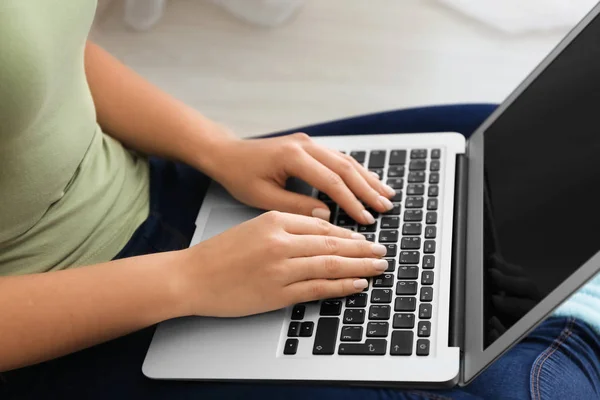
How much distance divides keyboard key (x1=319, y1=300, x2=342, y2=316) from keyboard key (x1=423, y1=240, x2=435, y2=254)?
125 mm

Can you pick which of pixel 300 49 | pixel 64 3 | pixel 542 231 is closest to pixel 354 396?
pixel 542 231

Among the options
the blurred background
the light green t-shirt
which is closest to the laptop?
the light green t-shirt

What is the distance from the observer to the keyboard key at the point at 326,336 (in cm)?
83

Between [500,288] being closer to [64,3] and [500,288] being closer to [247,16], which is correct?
[64,3]

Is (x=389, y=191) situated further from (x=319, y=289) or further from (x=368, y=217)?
(x=319, y=289)

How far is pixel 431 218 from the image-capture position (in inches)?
38.1

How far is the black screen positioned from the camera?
0.79 metres

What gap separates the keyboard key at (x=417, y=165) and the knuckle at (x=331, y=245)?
0.21 metres

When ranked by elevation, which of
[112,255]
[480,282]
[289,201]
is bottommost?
[112,255]

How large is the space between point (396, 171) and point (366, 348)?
0.30m

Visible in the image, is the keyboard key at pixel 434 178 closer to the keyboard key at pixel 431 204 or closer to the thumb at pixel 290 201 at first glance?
the keyboard key at pixel 431 204

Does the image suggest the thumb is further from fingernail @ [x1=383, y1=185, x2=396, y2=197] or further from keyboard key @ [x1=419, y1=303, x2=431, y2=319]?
keyboard key @ [x1=419, y1=303, x2=431, y2=319]

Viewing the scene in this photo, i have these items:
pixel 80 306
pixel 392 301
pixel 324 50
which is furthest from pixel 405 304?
pixel 324 50

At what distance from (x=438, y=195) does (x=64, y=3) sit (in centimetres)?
50
